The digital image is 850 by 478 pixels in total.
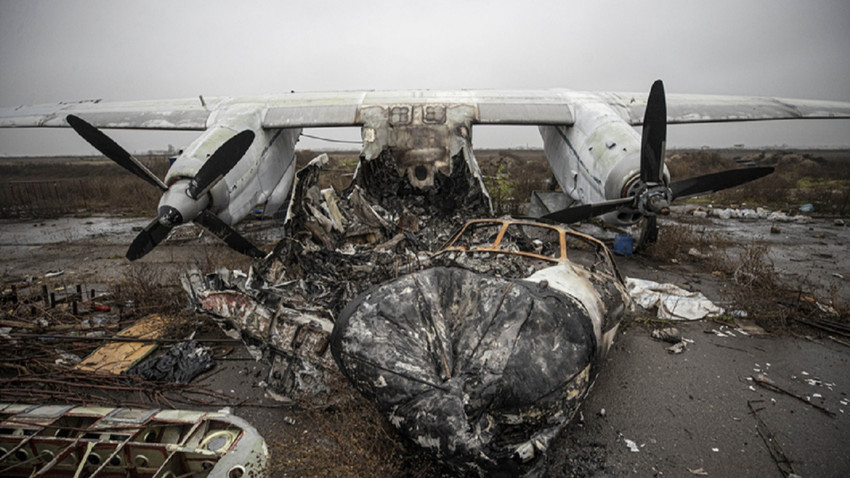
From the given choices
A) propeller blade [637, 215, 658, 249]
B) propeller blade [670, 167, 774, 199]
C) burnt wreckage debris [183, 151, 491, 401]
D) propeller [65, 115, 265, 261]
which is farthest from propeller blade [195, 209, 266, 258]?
propeller blade [637, 215, 658, 249]

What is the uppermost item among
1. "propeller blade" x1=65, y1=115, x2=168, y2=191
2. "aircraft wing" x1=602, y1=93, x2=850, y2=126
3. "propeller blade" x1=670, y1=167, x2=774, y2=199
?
"propeller blade" x1=65, y1=115, x2=168, y2=191

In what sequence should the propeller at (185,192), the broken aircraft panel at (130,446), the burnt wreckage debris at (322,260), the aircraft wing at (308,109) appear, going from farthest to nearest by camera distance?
the aircraft wing at (308,109) < the propeller at (185,192) < the burnt wreckage debris at (322,260) < the broken aircraft panel at (130,446)

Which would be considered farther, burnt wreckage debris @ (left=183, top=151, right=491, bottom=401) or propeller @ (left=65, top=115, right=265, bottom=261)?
propeller @ (left=65, top=115, right=265, bottom=261)

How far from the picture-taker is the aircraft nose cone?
216 inches

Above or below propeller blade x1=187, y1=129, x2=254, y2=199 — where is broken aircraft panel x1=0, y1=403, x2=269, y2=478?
below

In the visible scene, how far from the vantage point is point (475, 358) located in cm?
235

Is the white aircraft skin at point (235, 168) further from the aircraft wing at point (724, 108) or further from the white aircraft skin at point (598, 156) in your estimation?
the aircraft wing at point (724, 108)

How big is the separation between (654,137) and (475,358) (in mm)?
5208

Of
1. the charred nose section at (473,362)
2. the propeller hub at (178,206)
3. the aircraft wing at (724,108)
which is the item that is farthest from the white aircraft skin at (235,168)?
the aircraft wing at (724,108)

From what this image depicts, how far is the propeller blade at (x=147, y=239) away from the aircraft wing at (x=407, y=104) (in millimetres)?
3479

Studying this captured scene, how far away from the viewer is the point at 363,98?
351 inches

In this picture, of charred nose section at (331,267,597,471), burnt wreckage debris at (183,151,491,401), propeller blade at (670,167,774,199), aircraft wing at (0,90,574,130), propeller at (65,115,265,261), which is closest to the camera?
charred nose section at (331,267,597,471)

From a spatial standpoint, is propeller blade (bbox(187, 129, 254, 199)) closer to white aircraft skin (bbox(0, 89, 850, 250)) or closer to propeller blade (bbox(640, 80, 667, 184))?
white aircraft skin (bbox(0, 89, 850, 250))

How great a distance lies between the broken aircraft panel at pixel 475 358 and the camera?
7.01 ft
